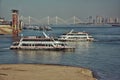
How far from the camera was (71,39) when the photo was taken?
166 m

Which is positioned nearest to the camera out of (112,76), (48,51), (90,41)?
(112,76)

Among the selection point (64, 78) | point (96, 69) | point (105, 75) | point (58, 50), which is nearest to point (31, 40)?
point (58, 50)

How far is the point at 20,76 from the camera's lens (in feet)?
159

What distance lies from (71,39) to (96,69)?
101202 mm

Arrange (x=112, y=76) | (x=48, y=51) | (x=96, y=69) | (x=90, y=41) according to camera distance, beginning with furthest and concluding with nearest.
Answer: (x=90, y=41) → (x=48, y=51) → (x=96, y=69) → (x=112, y=76)

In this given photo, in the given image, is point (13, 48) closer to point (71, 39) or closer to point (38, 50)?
point (38, 50)

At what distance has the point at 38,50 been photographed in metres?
107

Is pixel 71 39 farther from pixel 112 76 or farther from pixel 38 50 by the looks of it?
pixel 112 76

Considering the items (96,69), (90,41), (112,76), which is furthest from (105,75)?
(90,41)

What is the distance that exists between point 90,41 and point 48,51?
63022 millimetres

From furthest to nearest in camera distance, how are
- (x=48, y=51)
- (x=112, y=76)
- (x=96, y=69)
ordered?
(x=48, y=51), (x=96, y=69), (x=112, y=76)

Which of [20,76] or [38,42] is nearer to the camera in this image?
[20,76]

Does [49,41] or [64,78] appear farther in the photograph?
[49,41]

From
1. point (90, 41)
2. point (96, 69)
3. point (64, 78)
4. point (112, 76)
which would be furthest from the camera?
point (90, 41)
